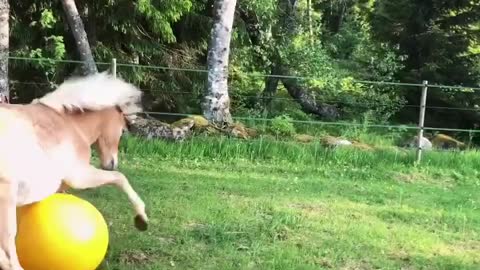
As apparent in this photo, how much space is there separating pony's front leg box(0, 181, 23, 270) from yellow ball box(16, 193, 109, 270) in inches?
8.7

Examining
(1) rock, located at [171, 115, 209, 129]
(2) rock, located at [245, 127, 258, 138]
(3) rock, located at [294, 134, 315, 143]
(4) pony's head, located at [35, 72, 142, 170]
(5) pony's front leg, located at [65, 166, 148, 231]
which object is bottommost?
(3) rock, located at [294, 134, 315, 143]

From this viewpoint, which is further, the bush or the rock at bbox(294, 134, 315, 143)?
the bush

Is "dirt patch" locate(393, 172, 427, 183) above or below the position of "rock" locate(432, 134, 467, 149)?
→ below

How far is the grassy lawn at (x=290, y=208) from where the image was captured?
5078mm

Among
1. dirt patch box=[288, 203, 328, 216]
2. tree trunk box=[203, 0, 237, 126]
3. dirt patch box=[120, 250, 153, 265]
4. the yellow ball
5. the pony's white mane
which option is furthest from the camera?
tree trunk box=[203, 0, 237, 126]

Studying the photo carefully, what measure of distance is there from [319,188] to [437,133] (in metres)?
5.89

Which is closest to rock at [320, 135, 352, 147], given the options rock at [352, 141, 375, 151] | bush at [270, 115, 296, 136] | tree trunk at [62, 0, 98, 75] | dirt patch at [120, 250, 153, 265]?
rock at [352, 141, 375, 151]

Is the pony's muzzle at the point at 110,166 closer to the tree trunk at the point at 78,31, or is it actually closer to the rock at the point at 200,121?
the rock at the point at 200,121

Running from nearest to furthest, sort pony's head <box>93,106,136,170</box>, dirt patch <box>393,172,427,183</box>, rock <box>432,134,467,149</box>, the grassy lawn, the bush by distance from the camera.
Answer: pony's head <box>93,106,136,170</box> < the grassy lawn < dirt patch <box>393,172,427,183</box> < the bush < rock <box>432,134,467,149</box>

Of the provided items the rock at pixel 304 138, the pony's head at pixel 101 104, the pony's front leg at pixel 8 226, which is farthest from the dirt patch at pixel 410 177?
the pony's front leg at pixel 8 226

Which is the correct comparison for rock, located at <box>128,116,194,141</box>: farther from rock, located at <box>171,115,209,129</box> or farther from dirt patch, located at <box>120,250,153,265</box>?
dirt patch, located at <box>120,250,153,265</box>

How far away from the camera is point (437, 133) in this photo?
12695 millimetres

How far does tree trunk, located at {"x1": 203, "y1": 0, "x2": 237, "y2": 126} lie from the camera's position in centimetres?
1030

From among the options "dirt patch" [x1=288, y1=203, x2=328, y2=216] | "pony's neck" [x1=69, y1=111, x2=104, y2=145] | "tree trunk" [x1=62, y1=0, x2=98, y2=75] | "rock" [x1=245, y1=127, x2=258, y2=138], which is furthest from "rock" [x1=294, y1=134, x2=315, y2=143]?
"pony's neck" [x1=69, y1=111, x2=104, y2=145]
